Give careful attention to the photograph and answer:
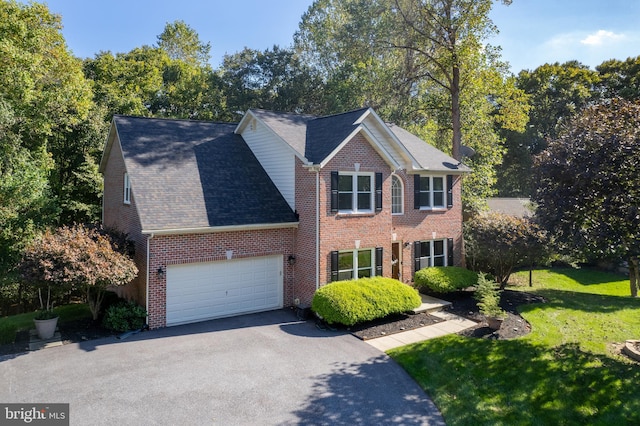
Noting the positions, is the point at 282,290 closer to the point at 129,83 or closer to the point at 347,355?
the point at 347,355

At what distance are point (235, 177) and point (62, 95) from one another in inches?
430

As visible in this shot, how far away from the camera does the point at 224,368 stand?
10.1 m

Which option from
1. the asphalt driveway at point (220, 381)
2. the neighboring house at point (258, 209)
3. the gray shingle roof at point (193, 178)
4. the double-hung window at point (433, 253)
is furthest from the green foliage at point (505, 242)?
the asphalt driveway at point (220, 381)

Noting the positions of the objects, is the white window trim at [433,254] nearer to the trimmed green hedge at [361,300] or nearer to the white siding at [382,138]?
the white siding at [382,138]

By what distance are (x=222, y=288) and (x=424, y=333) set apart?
23.7 ft

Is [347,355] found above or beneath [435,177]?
beneath

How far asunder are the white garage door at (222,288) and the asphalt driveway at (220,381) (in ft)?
3.99

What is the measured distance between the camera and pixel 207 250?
13.9m

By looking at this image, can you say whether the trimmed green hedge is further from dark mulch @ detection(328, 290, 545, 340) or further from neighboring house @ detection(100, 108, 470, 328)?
neighboring house @ detection(100, 108, 470, 328)

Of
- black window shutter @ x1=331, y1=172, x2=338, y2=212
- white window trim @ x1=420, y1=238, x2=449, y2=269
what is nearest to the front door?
white window trim @ x1=420, y1=238, x2=449, y2=269

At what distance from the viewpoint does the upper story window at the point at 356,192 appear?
15089mm

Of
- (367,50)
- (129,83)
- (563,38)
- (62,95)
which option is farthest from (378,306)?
(129,83)

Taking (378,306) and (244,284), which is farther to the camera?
(244,284)

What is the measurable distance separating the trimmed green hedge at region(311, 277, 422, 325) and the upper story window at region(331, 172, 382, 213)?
287 centimetres
